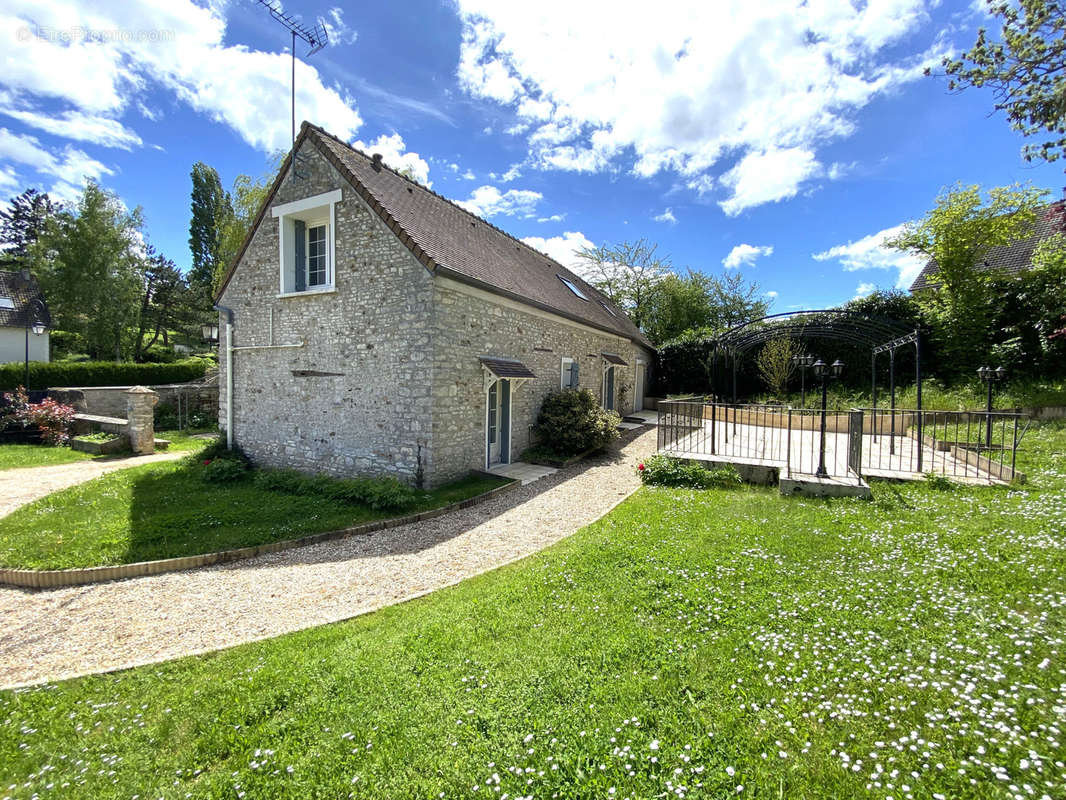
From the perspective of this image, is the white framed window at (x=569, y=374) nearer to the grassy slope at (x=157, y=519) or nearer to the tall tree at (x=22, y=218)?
the grassy slope at (x=157, y=519)

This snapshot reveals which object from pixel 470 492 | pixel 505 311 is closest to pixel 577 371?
pixel 505 311

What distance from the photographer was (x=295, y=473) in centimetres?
1006

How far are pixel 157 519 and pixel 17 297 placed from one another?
102 feet

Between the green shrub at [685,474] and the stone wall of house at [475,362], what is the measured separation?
3.71 metres

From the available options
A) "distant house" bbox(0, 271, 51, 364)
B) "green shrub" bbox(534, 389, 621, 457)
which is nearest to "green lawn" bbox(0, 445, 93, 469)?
"green shrub" bbox(534, 389, 621, 457)

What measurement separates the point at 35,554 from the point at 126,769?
530cm

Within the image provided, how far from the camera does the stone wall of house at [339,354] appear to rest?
8.78 m

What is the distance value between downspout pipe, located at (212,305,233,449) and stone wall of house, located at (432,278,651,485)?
682 cm

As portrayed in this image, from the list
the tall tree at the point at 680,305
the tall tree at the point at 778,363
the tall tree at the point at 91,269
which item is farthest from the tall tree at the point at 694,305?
the tall tree at the point at 91,269

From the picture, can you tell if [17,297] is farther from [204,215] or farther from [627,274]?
[627,274]

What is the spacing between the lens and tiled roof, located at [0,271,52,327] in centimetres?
2413

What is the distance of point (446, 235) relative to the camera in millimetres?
10625

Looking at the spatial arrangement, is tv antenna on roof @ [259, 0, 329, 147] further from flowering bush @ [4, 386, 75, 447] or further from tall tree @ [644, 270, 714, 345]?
tall tree @ [644, 270, 714, 345]

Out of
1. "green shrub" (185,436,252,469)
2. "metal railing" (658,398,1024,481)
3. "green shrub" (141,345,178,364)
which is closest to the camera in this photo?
"metal railing" (658,398,1024,481)
